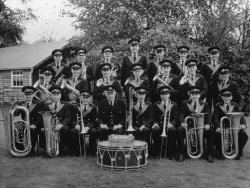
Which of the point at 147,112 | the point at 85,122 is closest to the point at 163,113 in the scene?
the point at 147,112

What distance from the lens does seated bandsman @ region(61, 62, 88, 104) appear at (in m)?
7.55

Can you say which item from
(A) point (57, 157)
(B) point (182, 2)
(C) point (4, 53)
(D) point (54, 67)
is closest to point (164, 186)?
(A) point (57, 157)

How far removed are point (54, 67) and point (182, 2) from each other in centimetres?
1214

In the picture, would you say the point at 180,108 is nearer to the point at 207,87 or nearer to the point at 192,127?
the point at 192,127

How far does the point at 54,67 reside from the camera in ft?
26.6

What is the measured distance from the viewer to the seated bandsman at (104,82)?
7.51 m

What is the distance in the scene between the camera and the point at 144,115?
23.1ft

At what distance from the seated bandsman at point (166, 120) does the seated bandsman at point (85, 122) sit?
1190mm

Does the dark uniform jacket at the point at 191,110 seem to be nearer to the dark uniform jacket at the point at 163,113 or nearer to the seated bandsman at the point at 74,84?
the dark uniform jacket at the point at 163,113

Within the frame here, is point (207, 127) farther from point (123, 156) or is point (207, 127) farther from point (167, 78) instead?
point (123, 156)

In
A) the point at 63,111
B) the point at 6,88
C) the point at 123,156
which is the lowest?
the point at 123,156

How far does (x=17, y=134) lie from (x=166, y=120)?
2.86 meters

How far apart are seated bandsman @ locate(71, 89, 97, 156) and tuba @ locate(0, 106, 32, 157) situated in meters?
0.86

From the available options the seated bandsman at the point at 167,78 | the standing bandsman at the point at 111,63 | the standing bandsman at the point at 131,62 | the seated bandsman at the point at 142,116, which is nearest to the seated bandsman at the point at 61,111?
the standing bandsman at the point at 111,63
